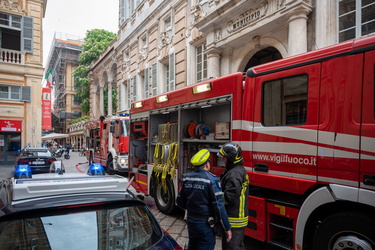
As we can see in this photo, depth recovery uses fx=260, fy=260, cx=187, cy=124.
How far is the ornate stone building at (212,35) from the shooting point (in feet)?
24.4

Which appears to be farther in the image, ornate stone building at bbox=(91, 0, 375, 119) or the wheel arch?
ornate stone building at bbox=(91, 0, 375, 119)

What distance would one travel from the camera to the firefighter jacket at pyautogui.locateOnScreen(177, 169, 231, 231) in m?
3.00

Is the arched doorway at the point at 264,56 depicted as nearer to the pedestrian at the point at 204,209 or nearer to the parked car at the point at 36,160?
the pedestrian at the point at 204,209

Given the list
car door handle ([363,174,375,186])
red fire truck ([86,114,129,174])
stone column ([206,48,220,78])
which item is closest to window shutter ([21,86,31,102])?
red fire truck ([86,114,129,174])

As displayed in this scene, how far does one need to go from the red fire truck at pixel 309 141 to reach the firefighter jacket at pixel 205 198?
114 cm

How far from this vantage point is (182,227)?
5.45 m

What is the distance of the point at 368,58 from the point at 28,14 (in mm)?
24600

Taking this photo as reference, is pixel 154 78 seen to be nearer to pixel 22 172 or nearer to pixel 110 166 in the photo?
pixel 110 166

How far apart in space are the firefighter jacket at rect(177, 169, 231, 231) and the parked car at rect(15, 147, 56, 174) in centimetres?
1087

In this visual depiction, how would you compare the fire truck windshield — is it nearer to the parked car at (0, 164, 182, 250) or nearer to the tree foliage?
the parked car at (0, 164, 182, 250)

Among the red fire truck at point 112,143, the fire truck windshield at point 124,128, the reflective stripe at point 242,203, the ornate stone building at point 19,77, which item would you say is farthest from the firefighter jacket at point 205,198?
the ornate stone building at point 19,77

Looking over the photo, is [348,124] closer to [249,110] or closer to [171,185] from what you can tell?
[249,110]

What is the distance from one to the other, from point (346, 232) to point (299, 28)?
654 cm

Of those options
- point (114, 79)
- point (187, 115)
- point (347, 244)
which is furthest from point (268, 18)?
point (114, 79)
